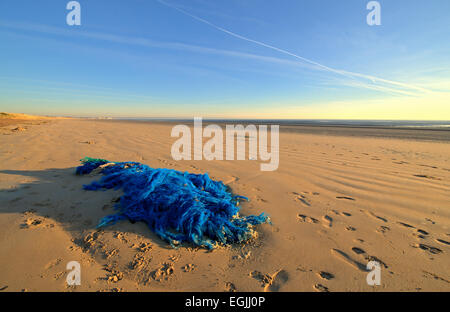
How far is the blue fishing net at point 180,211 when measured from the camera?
212cm

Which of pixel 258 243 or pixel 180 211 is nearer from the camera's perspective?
pixel 258 243

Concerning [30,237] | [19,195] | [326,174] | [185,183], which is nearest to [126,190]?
[185,183]

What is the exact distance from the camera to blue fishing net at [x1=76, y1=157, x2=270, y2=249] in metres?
2.12

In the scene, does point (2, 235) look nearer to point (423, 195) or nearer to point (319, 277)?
point (319, 277)

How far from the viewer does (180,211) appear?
7.49ft

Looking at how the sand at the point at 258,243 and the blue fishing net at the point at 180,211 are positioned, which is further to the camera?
the blue fishing net at the point at 180,211

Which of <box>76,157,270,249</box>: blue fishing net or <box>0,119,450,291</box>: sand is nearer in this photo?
<box>0,119,450,291</box>: sand

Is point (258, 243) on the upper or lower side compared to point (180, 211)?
lower
